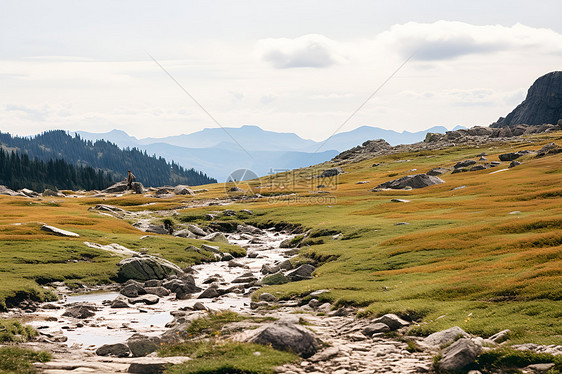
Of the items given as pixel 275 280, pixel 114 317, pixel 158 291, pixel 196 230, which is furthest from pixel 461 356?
pixel 196 230

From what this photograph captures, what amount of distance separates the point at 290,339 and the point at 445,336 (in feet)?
22.4

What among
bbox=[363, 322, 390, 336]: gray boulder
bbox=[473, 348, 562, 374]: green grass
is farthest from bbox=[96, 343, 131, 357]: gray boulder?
bbox=[473, 348, 562, 374]: green grass

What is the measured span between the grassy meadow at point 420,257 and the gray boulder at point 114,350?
13.1 meters

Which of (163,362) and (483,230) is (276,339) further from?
(483,230)

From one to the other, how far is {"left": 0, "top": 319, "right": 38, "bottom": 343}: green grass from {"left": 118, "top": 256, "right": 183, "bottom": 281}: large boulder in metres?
17.1

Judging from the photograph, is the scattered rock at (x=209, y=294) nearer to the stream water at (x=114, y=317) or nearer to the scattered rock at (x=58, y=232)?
the stream water at (x=114, y=317)

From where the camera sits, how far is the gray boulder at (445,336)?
1958 cm

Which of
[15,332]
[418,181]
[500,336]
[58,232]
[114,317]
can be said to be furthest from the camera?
[418,181]

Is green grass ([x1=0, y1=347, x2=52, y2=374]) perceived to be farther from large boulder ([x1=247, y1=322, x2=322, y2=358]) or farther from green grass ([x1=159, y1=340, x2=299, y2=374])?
large boulder ([x1=247, y1=322, x2=322, y2=358])

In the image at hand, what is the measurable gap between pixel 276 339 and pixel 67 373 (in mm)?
8418

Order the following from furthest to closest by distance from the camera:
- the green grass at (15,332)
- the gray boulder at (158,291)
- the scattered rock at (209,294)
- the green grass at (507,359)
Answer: the gray boulder at (158,291)
the scattered rock at (209,294)
the green grass at (15,332)
the green grass at (507,359)

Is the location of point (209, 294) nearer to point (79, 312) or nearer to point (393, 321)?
point (79, 312)

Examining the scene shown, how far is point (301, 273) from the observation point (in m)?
42.2

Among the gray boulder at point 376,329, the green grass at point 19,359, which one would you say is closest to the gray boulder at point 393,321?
the gray boulder at point 376,329
